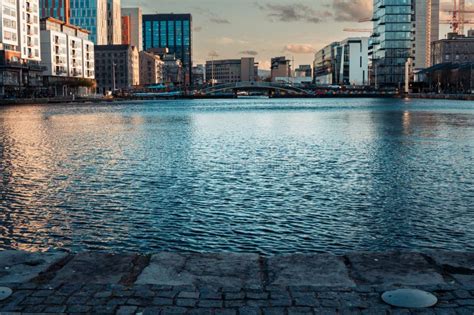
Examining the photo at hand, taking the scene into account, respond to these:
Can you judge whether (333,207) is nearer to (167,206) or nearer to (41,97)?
(167,206)

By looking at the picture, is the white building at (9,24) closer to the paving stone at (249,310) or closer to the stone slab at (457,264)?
the stone slab at (457,264)

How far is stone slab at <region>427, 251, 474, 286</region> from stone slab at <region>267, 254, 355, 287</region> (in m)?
1.64

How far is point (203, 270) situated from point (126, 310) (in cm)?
206

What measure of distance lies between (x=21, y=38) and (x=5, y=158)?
138 m

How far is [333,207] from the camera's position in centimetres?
1988

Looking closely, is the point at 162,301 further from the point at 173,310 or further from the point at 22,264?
the point at 22,264

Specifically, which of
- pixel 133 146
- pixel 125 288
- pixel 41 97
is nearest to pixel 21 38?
pixel 41 97

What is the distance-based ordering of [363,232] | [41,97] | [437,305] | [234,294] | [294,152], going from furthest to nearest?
1. [41,97]
2. [294,152]
3. [363,232]
4. [234,294]
5. [437,305]

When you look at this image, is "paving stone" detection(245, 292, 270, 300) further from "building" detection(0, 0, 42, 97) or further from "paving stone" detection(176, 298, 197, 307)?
"building" detection(0, 0, 42, 97)

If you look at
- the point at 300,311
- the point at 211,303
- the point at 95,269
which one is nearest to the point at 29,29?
the point at 95,269

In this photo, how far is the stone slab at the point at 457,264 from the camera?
978 centimetres

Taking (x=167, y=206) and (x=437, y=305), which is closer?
(x=437, y=305)

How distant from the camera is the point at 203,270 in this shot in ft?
34.2

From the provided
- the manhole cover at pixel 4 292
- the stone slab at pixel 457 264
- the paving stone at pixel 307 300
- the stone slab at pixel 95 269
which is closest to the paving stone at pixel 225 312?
the paving stone at pixel 307 300
